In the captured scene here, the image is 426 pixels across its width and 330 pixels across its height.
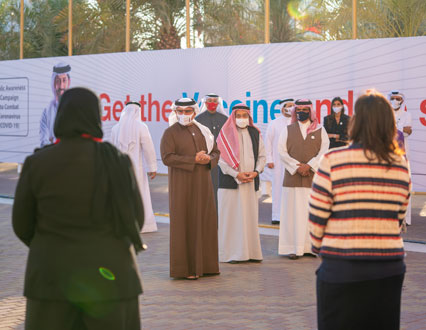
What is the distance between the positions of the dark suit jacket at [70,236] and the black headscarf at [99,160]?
0.03m

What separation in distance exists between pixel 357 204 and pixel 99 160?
1.27 m

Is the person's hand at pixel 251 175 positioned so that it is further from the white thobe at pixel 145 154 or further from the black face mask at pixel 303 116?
the white thobe at pixel 145 154

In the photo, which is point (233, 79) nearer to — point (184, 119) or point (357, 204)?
point (184, 119)

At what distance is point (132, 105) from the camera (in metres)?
11.9

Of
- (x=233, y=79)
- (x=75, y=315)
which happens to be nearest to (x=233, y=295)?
(x=75, y=315)

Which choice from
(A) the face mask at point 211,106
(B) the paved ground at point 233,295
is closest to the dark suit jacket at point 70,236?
(B) the paved ground at point 233,295

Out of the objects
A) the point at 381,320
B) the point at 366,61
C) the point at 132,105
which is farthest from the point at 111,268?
the point at 366,61

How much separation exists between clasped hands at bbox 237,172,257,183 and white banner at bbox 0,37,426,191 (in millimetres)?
4007

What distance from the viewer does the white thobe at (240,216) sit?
369 inches

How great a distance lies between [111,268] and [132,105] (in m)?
8.56

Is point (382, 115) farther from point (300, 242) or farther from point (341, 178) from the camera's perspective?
point (300, 242)

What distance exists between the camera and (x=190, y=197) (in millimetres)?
8469

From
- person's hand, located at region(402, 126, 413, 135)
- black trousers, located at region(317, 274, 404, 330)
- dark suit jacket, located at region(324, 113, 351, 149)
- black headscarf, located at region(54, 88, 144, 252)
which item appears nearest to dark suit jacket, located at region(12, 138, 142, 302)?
black headscarf, located at region(54, 88, 144, 252)

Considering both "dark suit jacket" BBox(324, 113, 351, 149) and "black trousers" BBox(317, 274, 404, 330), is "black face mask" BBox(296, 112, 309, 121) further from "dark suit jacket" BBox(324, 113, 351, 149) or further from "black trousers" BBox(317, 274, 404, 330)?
"black trousers" BBox(317, 274, 404, 330)
